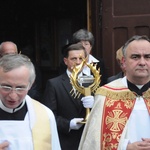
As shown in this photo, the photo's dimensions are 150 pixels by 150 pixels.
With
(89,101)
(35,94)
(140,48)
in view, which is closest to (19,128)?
(140,48)

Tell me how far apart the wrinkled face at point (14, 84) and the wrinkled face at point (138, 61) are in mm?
805

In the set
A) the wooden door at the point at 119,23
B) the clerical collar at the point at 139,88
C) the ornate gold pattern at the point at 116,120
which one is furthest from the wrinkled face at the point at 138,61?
the wooden door at the point at 119,23

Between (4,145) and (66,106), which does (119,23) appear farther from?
(4,145)

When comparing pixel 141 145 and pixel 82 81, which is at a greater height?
pixel 82 81

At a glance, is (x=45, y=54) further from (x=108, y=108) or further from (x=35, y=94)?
(x=108, y=108)

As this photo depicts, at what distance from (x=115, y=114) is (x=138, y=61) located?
1.43 feet

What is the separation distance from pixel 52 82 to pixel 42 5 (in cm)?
488

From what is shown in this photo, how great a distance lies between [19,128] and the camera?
2875 mm

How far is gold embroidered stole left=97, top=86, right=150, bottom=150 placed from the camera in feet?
10.9

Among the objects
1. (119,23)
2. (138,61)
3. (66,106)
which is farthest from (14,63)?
(119,23)

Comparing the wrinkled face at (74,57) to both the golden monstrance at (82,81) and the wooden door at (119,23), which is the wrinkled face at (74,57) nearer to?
the golden monstrance at (82,81)

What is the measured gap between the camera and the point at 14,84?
2.73 meters

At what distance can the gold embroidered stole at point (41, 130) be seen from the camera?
116 inches

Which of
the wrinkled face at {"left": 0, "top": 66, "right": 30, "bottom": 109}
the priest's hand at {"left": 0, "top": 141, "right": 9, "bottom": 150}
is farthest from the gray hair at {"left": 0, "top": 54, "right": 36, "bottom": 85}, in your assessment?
the priest's hand at {"left": 0, "top": 141, "right": 9, "bottom": 150}
